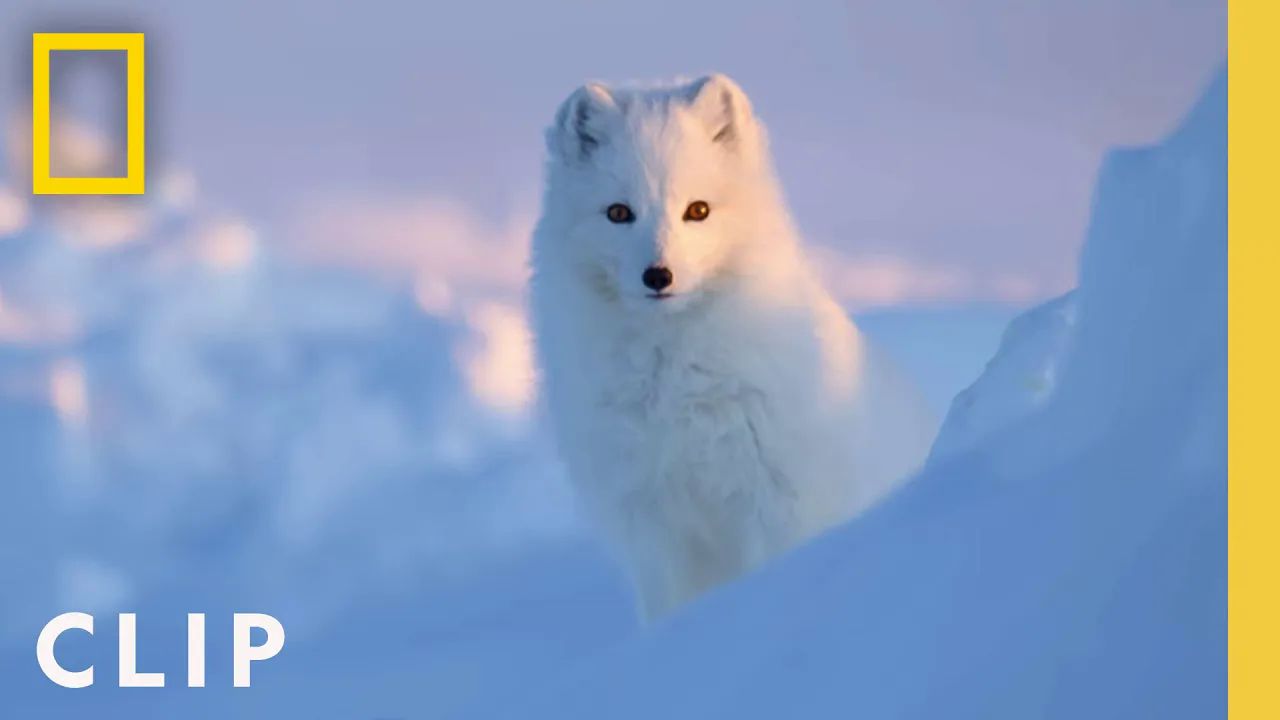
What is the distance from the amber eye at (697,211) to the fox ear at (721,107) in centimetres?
34

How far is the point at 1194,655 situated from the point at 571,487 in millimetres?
3640

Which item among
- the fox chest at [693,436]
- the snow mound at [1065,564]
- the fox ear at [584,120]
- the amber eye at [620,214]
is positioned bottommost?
the snow mound at [1065,564]

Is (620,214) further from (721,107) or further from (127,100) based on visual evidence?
(127,100)

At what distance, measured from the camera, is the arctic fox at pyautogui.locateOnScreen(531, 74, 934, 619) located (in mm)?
5754

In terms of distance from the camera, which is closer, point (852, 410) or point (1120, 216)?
point (1120, 216)

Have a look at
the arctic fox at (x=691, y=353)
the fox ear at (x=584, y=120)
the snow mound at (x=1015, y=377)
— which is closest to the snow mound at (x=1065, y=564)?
the snow mound at (x=1015, y=377)

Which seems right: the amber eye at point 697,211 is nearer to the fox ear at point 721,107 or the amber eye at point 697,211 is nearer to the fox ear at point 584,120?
the fox ear at point 721,107

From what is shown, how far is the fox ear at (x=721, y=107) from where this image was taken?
19.4ft

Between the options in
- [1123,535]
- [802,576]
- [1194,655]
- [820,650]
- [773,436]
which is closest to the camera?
[1194,655]

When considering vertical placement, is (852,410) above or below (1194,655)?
above

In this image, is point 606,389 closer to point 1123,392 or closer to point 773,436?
point 773,436

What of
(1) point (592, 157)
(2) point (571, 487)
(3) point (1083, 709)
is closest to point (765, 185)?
(1) point (592, 157)

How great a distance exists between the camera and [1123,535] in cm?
327

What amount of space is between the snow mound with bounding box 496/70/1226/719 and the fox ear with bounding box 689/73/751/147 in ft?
7.31
